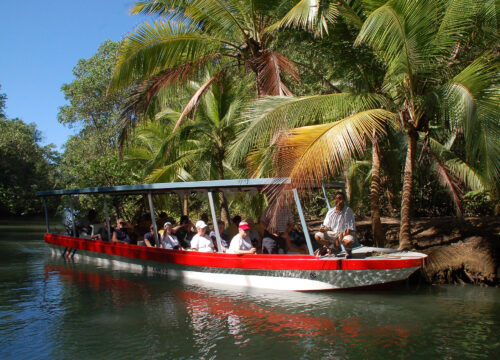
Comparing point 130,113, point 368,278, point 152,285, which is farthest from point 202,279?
point 130,113

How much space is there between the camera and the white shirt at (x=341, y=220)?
350 inches

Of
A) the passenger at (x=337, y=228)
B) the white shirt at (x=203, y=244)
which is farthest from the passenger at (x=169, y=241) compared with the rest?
the passenger at (x=337, y=228)

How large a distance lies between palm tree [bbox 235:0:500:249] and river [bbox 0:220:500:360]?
2189mm

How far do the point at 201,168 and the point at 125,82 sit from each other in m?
4.50

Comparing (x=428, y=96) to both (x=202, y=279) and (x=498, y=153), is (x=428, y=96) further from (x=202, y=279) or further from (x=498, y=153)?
(x=202, y=279)

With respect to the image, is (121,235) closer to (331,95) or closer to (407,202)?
(331,95)

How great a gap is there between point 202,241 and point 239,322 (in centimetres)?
339

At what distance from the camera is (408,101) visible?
32.0 feet

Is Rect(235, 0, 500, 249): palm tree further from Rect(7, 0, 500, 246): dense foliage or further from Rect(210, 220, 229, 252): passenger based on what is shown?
Rect(210, 220, 229, 252): passenger

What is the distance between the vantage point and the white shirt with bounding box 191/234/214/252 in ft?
34.1

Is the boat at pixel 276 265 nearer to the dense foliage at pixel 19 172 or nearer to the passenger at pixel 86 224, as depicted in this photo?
the passenger at pixel 86 224

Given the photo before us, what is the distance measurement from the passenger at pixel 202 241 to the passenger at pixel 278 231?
135cm

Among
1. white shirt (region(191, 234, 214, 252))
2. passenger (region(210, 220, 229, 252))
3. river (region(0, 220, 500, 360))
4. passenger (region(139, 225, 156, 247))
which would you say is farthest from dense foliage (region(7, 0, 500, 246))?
passenger (region(139, 225, 156, 247))

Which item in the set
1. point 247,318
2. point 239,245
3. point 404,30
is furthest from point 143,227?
point 404,30
